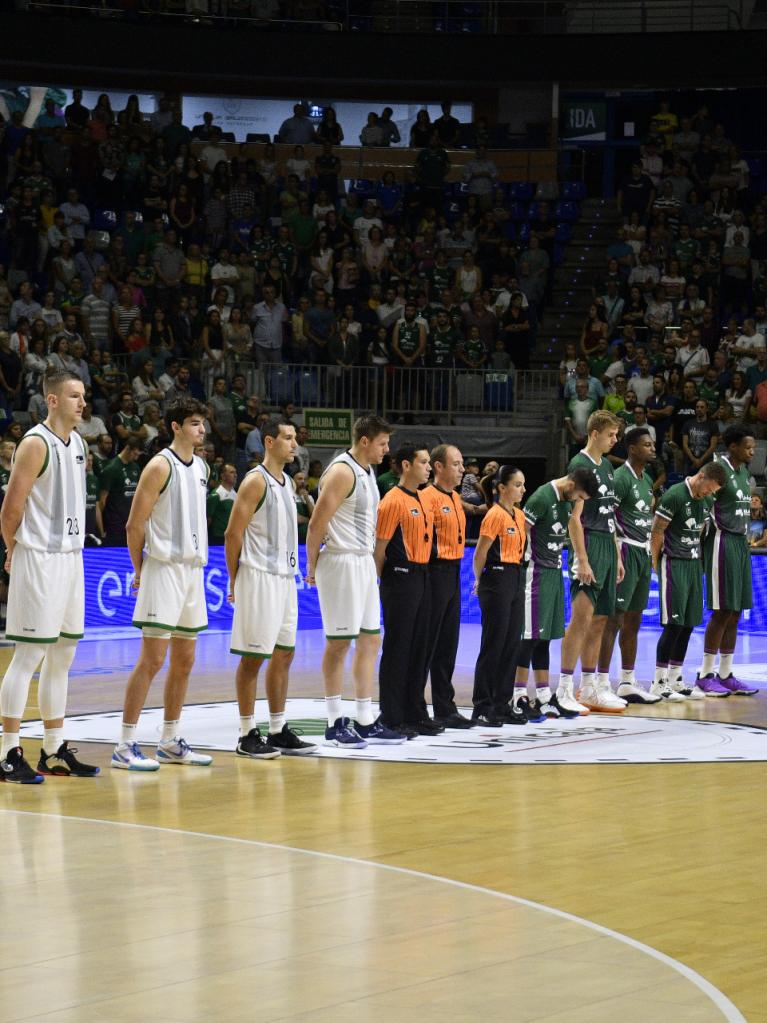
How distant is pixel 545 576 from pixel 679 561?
183 centimetres

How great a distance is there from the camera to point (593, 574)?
501 inches

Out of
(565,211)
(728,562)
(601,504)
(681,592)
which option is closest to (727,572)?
(728,562)

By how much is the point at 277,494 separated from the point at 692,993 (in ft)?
17.8

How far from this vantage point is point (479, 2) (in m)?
29.4

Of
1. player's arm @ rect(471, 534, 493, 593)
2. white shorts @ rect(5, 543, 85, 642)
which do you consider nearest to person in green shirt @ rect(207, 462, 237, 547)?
player's arm @ rect(471, 534, 493, 593)

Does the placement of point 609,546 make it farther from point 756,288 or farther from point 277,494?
point 756,288

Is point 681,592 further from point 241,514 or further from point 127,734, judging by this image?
point 127,734

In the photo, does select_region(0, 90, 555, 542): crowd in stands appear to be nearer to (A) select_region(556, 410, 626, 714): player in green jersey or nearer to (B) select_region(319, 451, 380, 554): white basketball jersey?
(A) select_region(556, 410, 626, 714): player in green jersey

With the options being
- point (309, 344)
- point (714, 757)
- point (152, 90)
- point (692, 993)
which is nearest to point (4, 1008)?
point (692, 993)

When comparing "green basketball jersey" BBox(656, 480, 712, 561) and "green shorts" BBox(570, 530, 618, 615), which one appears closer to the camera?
"green shorts" BBox(570, 530, 618, 615)

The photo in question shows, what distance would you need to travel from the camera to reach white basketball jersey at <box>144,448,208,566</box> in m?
9.88

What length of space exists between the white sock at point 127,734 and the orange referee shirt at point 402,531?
86.9 inches

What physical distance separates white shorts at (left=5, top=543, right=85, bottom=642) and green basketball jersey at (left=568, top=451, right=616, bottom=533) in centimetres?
470

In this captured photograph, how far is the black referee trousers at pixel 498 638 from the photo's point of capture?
39.2 feet
